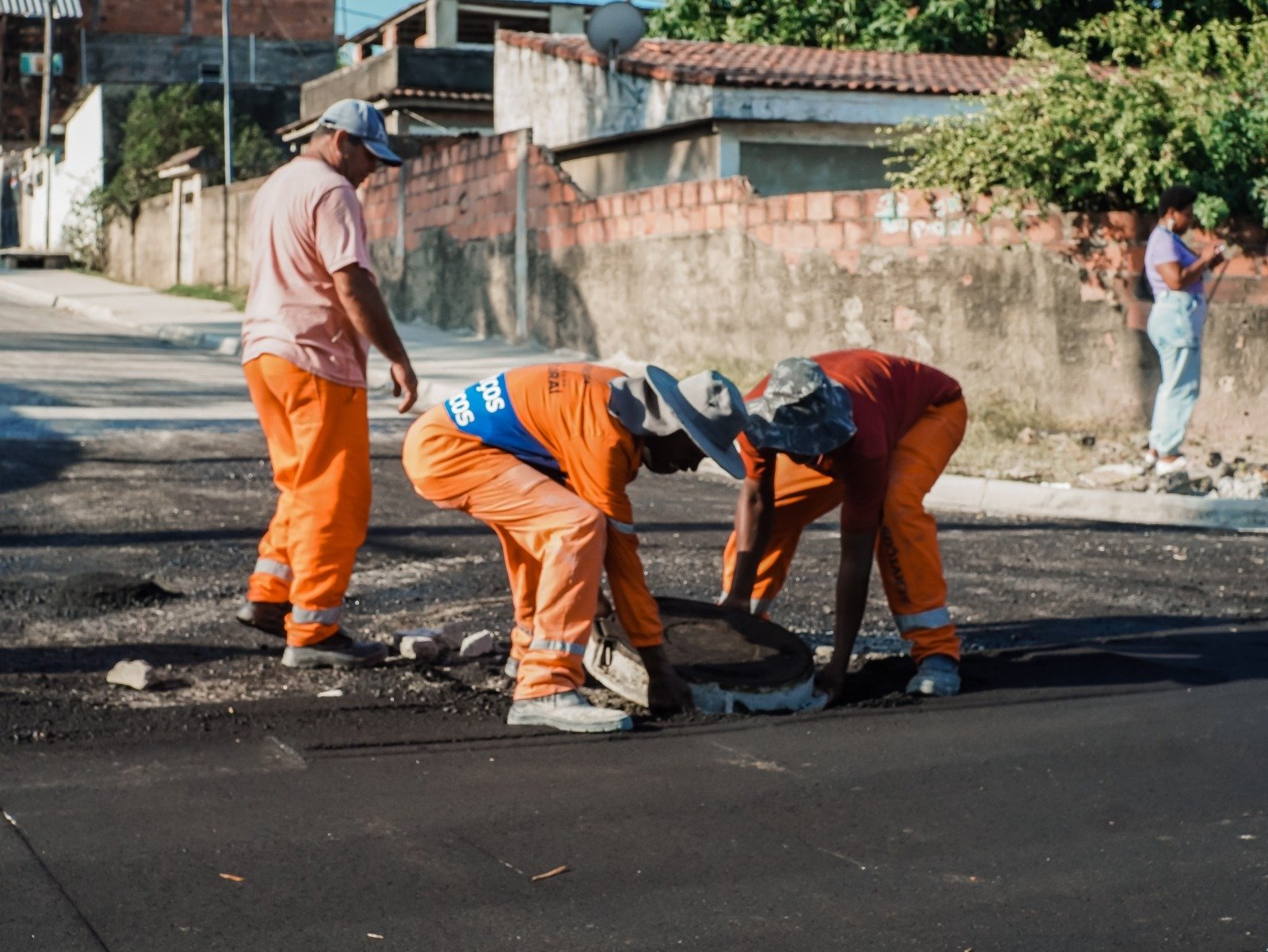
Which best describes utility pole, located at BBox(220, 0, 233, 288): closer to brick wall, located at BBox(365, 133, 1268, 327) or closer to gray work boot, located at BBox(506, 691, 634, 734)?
brick wall, located at BBox(365, 133, 1268, 327)

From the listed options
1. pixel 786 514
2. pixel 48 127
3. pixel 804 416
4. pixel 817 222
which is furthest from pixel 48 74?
pixel 804 416

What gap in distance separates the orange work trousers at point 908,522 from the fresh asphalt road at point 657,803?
0.28 metres

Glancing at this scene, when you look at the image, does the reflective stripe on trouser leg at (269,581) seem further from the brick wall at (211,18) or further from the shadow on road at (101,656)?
the brick wall at (211,18)

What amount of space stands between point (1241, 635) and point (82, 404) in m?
9.49

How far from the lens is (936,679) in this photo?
565 centimetres

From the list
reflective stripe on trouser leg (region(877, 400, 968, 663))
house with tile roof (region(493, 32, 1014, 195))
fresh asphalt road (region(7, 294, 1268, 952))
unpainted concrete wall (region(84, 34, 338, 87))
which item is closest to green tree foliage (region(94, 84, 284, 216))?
unpainted concrete wall (region(84, 34, 338, 87))

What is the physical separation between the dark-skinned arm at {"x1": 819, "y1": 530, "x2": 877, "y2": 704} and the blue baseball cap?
2.04m

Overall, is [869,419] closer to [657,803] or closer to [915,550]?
[915,550]

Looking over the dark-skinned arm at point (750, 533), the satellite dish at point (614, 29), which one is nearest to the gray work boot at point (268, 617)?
the dark-skinned arm at point (750, 533)

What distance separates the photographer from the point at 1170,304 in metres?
11.1

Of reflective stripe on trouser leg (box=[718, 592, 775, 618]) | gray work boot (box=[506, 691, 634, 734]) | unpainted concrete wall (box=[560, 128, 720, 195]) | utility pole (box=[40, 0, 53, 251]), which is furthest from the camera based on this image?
utility pole (box=[40, 0, 53, 251])

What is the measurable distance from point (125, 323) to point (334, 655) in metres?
19.7

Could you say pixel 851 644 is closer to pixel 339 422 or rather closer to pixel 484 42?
pixel 339 422

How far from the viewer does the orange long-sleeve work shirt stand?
4918 millimetres
